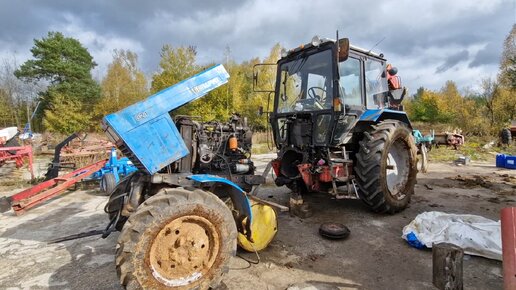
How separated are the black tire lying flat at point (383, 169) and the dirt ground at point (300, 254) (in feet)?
0.86

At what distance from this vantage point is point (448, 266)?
2.17 meters

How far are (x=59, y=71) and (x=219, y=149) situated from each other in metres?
28.3

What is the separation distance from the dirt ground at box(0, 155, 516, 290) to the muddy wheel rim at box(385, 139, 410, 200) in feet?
1.37

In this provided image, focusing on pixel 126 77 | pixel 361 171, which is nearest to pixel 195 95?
pixel 361 171

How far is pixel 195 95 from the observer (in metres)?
3.01

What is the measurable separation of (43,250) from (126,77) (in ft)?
93.2

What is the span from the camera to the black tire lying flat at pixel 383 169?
4.16 metres

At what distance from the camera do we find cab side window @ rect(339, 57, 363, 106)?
4.53 m

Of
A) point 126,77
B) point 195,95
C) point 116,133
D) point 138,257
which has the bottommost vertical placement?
point 138,257

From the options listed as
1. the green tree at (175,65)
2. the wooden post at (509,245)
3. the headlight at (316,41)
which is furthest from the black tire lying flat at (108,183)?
the green tree at (175,65)

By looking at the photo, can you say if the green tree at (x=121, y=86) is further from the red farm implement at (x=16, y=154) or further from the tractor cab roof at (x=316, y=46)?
the tractor cab roof at (x=316, y=46)

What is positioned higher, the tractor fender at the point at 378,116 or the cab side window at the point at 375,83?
the cab side window at the point at 375,83

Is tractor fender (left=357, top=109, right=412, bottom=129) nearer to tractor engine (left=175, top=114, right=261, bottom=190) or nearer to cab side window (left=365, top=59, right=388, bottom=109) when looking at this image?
cab side window (left=365, top=59, right=388, bottom=109)

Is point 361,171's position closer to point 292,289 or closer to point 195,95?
point 292,289
